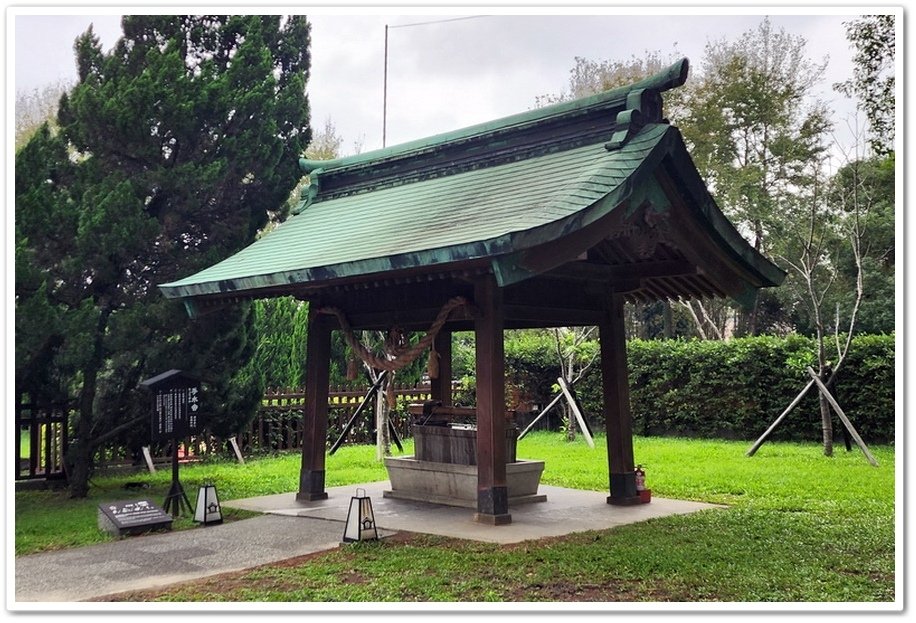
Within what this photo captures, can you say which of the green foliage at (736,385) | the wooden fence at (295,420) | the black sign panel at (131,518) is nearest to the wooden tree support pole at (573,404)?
the green foliage at (736,385)

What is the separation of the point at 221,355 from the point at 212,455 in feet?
14.0

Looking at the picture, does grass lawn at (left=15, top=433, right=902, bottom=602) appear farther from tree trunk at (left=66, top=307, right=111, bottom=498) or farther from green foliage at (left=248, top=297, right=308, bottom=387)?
green foliage at (left=248, top=297, right=308, bottom=387)

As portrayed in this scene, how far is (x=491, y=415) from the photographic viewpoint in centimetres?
871

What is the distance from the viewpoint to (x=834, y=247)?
24125mm

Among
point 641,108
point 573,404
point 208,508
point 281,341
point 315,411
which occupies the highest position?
point 641,108

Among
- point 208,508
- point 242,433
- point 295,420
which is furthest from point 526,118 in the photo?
point 295,420

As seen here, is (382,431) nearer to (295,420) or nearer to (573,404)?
(295,420)

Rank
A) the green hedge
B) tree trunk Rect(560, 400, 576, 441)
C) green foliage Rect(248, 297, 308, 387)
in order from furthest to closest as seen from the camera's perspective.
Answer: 1. green foliage Rect(248, 297, 308, 387)
2. tree trunk Rect(560, 400, 576, 441)
3. the green hedge

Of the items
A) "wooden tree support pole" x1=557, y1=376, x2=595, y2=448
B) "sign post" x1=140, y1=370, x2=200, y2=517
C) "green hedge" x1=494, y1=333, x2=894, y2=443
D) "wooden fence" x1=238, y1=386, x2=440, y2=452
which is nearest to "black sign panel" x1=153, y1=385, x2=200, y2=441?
"sign post" x1=140, y1=370, x2=200, y2=517

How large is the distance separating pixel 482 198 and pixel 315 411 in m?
3.62

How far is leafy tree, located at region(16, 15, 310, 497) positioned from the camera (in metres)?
11.1

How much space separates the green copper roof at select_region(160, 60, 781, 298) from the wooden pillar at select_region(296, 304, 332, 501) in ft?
3.91

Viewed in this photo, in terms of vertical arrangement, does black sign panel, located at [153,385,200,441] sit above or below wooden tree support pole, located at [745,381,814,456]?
above
